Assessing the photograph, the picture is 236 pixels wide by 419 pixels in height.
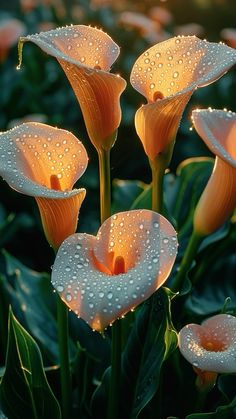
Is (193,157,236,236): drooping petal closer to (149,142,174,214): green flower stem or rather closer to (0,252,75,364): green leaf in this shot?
(149,142,174,214): green flower stem

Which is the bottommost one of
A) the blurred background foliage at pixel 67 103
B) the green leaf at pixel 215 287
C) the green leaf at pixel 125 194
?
the blurred background foliage at pixel 67 103

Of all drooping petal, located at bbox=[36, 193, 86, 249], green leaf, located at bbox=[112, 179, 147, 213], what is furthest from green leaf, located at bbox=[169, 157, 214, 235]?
drooping petal, located at bbox=[36, 193, 86, 249]

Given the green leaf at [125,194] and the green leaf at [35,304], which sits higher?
the green leaf at [125,194]

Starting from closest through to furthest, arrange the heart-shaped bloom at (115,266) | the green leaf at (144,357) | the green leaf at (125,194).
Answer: the heart-shaped bloom at (115,266), the green leaf at (144,357), the green leaf at (125,194)

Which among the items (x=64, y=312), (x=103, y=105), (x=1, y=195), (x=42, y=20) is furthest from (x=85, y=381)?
(x=42, y=20)

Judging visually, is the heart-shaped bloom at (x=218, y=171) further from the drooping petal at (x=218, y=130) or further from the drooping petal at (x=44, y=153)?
the drooping petal at (x=44, y=153)

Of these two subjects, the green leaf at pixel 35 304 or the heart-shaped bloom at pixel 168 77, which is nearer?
the heart-shaped bloom at pixel 168 77

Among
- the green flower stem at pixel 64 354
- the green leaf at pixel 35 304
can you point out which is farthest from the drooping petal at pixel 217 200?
the green leaf at pixel 35 304

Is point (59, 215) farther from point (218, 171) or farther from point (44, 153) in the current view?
point (218, 171)

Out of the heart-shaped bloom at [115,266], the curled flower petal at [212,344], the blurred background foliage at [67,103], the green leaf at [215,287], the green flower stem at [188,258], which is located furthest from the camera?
the blurred background foliage at [67,103]
